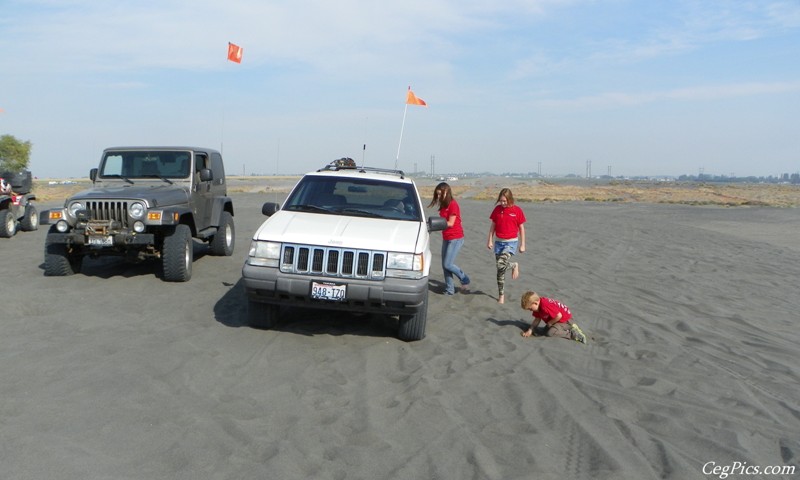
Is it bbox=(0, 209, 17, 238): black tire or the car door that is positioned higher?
the car door

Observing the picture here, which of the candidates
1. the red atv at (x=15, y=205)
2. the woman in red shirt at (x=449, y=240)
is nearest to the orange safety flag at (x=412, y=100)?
the woman in red shirt at (x=449, y=240)

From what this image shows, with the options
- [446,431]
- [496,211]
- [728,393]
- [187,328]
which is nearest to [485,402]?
[446,431]

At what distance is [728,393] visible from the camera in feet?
18.4

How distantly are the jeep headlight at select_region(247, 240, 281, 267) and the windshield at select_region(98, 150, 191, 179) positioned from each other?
488 cm

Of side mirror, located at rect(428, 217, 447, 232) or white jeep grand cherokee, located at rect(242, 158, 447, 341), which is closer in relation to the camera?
white jeep grand cherokee, located at rect(242, 158, 447, 341)

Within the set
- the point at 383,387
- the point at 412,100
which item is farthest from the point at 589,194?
the point at 383,387

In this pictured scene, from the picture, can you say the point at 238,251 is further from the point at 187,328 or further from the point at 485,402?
the point at 485,402

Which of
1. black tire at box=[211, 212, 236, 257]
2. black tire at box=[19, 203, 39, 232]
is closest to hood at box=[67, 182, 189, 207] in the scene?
black tire at box=[211, 212, 236, 257]

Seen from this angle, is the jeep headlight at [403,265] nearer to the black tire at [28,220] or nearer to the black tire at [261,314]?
the black tire at [261,314]

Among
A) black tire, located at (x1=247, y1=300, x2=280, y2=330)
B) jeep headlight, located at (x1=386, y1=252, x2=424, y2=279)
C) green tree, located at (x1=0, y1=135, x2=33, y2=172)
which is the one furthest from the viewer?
green tree, located at (x1=0, y1=135, x2=33, y2=172)

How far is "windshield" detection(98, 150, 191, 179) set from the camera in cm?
1073

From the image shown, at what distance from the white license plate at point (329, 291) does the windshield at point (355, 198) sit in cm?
136

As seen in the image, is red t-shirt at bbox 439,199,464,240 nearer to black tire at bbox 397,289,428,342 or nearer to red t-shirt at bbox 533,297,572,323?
red t-shirt at bbox 533,297,572,323

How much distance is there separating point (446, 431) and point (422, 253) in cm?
231
